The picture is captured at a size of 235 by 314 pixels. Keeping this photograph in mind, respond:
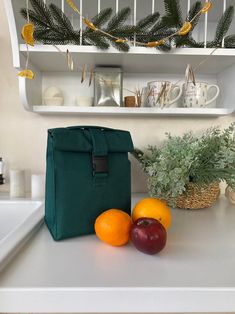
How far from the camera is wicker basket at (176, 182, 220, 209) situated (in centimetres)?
81

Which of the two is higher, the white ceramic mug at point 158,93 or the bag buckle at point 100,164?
the white ceramic mug at point 158,93

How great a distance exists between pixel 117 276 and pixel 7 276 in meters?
0.19

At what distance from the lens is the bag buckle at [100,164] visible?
1.94 ft

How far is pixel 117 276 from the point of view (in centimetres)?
41

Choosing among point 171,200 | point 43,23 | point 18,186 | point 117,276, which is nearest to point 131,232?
point 117,276

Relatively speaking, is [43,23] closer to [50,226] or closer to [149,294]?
[50,226]

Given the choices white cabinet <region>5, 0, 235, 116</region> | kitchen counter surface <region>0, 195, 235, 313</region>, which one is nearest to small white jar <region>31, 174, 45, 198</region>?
white cabinet <region>5, 0, 235, 116</region>

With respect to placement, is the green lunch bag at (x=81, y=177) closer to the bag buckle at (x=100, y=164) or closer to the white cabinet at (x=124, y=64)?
the bag buckle at (x=100, y=164)

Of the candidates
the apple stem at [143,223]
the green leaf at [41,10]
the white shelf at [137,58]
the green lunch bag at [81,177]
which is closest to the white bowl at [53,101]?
the white shelf at [137,58]

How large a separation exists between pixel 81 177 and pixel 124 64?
54 centimetres

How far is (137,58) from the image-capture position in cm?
85

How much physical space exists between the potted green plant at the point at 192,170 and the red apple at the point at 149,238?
0.93 ft

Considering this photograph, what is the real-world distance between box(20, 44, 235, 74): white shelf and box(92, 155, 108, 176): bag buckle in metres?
0.41

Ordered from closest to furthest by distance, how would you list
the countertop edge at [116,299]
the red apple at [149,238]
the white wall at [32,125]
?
the countertop edge at [116,299], the red apple at [149,238], the white wall at [32,125]
